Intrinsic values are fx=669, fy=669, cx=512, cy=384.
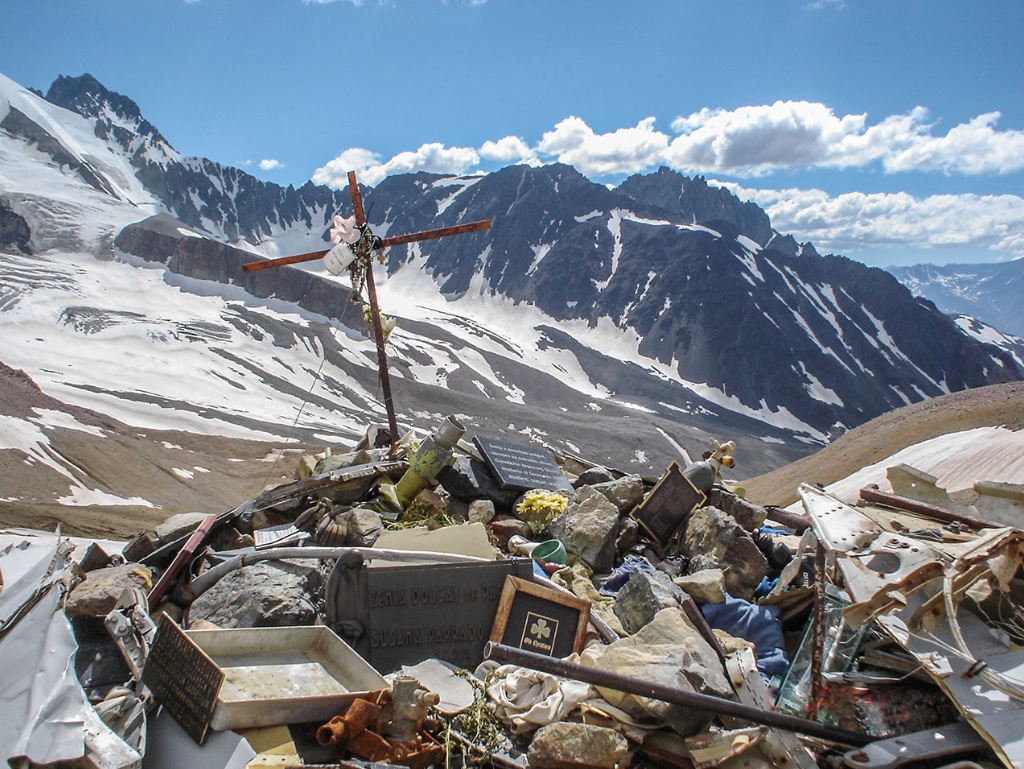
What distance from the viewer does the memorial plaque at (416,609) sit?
561 centimetres

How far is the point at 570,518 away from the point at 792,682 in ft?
10.6

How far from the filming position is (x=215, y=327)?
79750 mm

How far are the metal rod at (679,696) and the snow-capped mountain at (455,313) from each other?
34.2 meters

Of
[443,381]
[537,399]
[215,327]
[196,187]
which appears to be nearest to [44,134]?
[196,187]

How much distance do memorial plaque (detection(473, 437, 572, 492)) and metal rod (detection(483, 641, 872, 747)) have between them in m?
4.74

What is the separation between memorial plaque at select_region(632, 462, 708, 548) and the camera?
8219mm

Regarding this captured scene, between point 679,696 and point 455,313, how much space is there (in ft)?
421

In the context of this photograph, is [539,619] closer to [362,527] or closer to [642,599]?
[642,599]

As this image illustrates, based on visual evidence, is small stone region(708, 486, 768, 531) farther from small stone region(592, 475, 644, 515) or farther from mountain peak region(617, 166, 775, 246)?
mountain peak region(617, 166, 775, 246)

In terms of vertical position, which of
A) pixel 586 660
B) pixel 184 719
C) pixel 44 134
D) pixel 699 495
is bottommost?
pixel 184 719

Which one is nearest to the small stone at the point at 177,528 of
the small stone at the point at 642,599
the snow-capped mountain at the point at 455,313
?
the small stone at the point at 642,599

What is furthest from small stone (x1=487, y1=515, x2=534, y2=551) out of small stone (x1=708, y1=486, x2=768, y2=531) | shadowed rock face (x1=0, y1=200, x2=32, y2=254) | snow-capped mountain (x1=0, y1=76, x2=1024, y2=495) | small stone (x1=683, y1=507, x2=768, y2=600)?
shadowed rock face (x1=0, y1=200, x2=32, y2=254)

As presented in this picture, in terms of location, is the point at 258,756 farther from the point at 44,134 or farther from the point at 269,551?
the point at 44,134

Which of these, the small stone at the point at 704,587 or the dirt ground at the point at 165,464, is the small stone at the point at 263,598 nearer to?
the small stone at the point at 704,587
